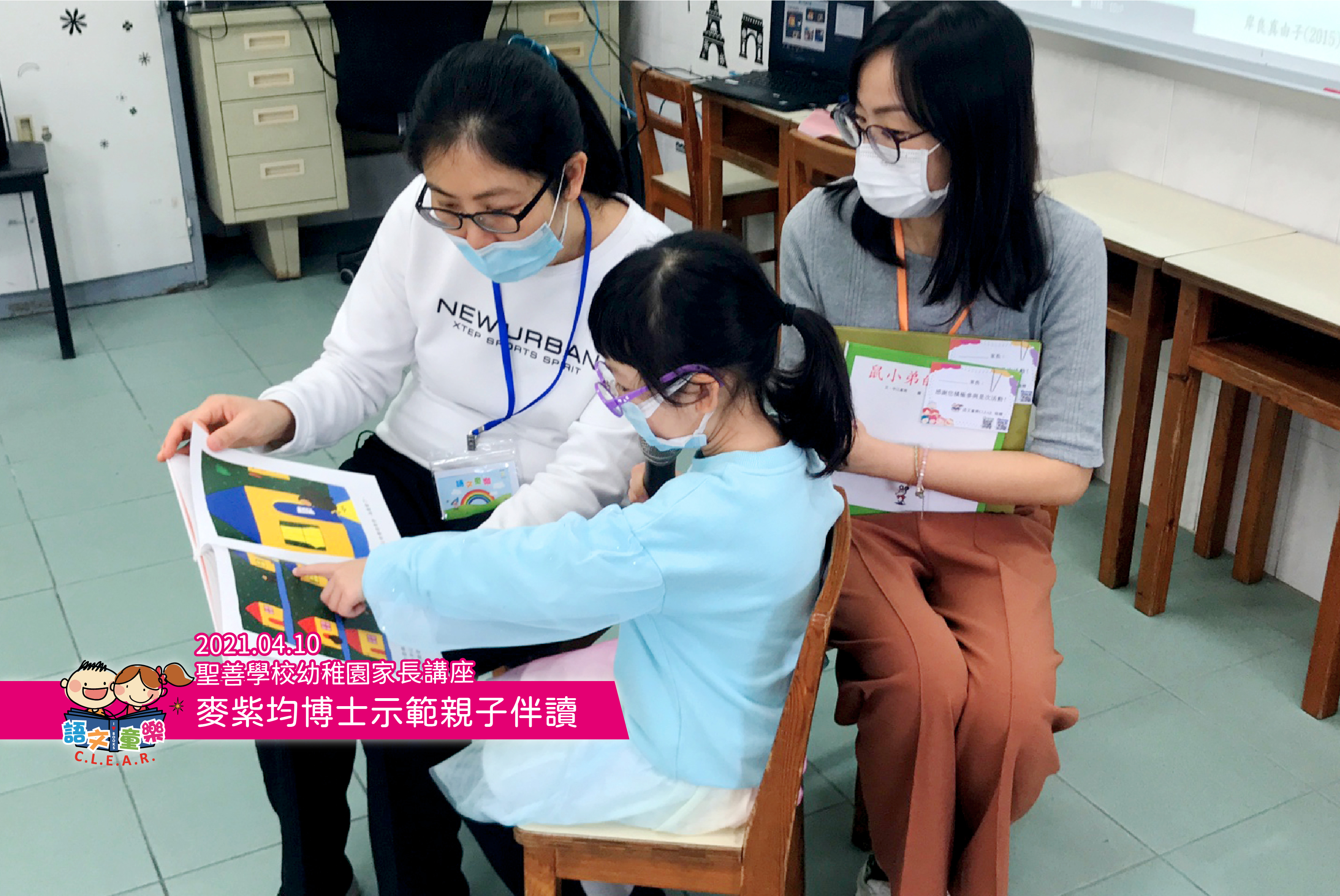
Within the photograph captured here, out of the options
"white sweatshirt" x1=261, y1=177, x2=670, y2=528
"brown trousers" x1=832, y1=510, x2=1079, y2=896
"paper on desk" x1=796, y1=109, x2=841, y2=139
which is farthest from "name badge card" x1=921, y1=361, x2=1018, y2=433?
"paper on desk" x1=796, y1=109, x2=841, y2=139

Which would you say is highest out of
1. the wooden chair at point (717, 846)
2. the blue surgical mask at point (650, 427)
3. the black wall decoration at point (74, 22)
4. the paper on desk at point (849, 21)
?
the paper on desk at point (849, 21)

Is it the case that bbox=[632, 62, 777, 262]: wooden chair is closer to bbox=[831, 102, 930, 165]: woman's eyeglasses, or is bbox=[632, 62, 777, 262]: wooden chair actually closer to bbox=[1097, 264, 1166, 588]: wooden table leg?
bbox=[1097, 264, 1166, 588]: wooden table leg

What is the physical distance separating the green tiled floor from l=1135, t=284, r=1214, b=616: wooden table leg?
8cm

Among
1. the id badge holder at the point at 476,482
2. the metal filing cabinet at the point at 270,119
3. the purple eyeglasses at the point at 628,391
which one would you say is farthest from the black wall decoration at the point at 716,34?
the purple eyeglasses at the point at 628,391

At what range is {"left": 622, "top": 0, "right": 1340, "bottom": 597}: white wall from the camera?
2287 mm

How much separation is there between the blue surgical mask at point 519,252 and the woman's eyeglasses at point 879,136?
0.37 metres

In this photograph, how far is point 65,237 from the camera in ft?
13.0

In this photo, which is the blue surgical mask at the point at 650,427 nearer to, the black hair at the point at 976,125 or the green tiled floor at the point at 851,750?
the black hair at the point at 976,125

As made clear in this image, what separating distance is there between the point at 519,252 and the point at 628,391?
1.18 ft

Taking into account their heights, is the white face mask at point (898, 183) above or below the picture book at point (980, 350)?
above

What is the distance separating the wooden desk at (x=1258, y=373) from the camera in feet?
6.66

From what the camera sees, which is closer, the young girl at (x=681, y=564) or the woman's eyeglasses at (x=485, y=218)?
the young girl at (x=681, y=564)

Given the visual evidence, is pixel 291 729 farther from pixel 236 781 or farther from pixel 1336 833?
pixel 1336 833
